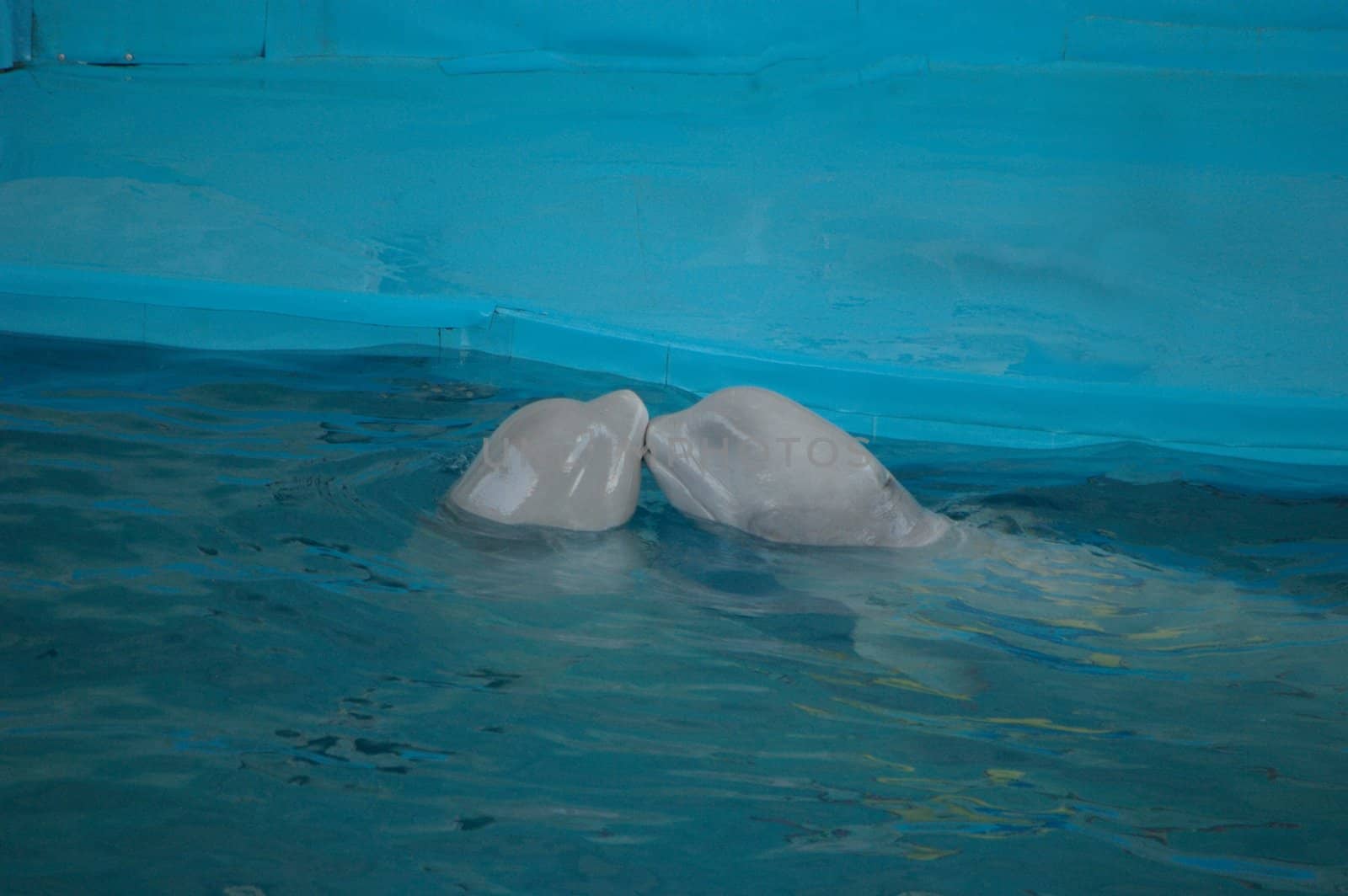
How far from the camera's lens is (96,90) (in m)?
6.12

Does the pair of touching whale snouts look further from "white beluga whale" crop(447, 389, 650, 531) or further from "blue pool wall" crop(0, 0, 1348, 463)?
"blue pool wall" crop(0, 0, 1348, 463)

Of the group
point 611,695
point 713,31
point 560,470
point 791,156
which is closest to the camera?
point 611,695

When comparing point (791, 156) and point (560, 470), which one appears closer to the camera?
point (560, 470)

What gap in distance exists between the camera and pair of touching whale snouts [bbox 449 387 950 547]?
2.84 metres

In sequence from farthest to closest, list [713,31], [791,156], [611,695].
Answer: [713,31]
[791,156]
[611,695]

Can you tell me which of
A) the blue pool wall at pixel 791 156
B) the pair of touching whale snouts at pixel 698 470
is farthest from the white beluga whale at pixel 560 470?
the blue pool wall at pixel 791 156

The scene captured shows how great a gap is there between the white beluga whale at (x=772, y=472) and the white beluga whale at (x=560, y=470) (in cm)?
12

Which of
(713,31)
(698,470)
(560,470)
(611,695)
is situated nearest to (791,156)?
(713,31)

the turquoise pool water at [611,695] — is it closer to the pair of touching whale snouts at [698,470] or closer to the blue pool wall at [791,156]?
the pair of touching whale snouts at [698,470]

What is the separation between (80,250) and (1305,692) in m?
5.56

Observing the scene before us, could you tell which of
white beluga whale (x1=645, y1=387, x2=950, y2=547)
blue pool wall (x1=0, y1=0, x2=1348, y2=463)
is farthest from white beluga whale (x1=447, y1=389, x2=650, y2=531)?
blue pool wall (x1=0, y1=0, x2=1348, y2=463)

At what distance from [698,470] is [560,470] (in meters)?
0.34

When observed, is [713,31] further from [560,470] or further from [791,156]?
[560,470]

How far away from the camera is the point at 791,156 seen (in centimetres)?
569
